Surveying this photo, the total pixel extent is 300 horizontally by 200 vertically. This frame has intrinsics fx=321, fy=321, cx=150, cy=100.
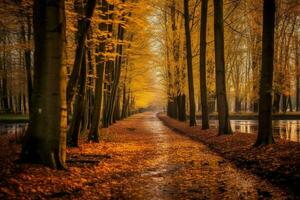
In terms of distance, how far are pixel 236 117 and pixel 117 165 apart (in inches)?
1536

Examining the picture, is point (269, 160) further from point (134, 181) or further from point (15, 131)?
point (15, 131)

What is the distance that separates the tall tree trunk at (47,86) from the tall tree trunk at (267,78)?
7635mm

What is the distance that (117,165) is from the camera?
10.0 m

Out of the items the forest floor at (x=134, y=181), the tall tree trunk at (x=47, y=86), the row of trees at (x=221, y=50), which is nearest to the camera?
the forest floor at (x=134, y=181)

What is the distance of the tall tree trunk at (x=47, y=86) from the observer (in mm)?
7898

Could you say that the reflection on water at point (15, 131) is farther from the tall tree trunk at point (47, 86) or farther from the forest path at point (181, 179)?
the tall tree trunk at point (47, 86)

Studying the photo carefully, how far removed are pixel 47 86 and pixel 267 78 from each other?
8.17m

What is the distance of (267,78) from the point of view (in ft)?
39.9

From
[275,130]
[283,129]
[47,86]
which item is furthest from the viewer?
[283,129]

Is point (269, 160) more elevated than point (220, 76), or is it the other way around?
point (220, 76)

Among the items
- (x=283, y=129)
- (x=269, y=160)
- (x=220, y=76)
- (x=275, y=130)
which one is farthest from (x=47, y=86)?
(x=283, y=129)

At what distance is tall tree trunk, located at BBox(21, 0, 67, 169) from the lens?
7.90 metres

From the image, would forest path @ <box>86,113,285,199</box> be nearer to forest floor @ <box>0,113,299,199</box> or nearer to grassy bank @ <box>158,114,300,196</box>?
forest floor @ <box>0,113,299,199</box>

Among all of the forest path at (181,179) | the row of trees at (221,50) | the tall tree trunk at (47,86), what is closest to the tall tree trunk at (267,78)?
the row of trees at (221,50)
